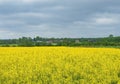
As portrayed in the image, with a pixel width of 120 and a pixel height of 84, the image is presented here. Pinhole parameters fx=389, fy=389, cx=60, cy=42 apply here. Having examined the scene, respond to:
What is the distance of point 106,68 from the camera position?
1603cm

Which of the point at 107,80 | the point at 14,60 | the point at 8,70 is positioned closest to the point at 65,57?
the point at 14,60

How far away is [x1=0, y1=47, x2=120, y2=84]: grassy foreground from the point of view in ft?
46.1

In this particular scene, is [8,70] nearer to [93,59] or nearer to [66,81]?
[66,81]

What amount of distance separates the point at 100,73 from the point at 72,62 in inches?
112

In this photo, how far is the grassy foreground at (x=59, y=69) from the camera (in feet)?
46.1

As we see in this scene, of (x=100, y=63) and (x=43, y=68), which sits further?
(x=100, y=63)

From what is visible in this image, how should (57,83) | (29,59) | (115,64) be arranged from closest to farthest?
(57,83)
(115,64)
(29,59)

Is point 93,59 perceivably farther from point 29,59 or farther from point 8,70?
point 8,70

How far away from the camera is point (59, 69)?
15547 millimetres

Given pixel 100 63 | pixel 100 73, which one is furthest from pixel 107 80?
pixel 100 63

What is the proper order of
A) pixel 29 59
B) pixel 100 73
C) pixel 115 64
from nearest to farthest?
1. pixel 100 73
2. pixel 115 64
3. pixel 29 59

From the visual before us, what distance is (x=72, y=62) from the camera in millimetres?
17719

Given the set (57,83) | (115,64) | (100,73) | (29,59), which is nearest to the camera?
(57,83)

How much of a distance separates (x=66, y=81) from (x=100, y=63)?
401cm
